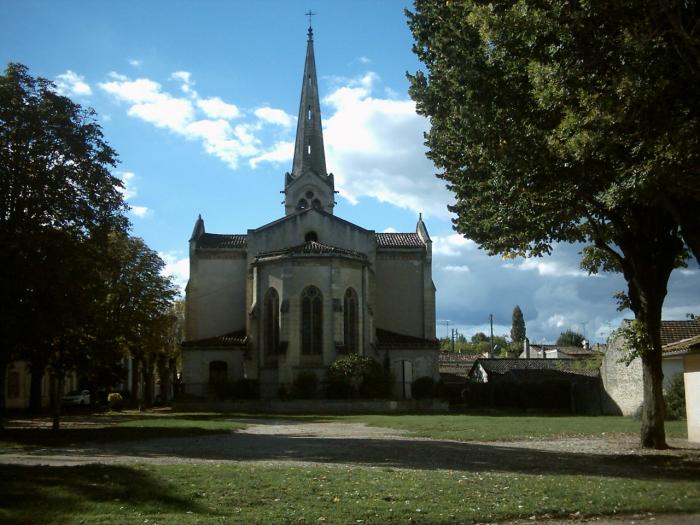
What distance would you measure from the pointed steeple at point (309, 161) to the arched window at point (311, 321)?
42.5 ft

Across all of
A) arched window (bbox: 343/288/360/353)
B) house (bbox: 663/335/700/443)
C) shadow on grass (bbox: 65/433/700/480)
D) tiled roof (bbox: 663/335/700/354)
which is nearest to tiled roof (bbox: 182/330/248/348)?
arched window (bbox: 343/288/360/353)

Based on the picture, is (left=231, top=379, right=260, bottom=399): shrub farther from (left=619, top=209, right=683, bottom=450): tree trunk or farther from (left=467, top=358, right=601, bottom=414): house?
(left=619, top=209, right=683, bottom=450): tree trunk

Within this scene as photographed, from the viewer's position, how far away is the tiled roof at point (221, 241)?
54.4m

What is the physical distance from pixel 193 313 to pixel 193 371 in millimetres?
7111

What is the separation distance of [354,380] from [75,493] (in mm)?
32648

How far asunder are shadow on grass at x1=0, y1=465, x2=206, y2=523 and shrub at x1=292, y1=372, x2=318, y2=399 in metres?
30.5

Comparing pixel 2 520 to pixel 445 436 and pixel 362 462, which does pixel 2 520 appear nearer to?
pixel 362 462

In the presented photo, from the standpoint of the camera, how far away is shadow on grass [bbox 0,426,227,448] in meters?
20.6

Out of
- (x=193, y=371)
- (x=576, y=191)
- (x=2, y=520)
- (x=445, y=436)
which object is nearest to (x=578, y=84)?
(x=576, y=191)

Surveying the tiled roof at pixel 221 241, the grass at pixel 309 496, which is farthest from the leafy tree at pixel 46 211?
the tiled roof at pixel 221 241

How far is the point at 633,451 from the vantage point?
18047 mm

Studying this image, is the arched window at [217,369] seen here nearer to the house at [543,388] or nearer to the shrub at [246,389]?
the shrub at [246,389]

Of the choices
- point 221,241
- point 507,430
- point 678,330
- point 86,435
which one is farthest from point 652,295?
point 221,241

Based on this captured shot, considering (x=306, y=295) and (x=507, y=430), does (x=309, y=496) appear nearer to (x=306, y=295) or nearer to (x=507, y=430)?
(x=507, y=430)
